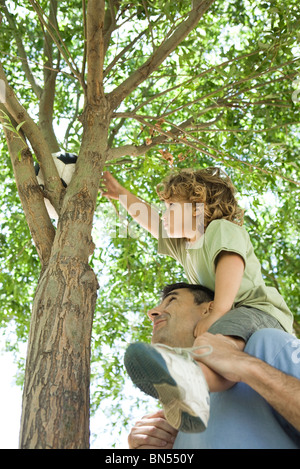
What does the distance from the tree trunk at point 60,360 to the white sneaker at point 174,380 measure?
0.29 metres

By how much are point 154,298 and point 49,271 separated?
12.5 feet

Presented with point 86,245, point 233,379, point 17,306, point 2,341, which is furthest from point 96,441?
point 233,379

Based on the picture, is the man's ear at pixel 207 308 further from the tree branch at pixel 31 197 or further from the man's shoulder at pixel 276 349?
the tree branch at pixel 31 197

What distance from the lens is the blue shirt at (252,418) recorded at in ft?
6.29

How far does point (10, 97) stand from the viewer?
117 inches

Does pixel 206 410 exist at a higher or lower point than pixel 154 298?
lower

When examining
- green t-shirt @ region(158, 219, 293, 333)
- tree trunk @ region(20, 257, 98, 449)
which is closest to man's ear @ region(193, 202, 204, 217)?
green t-shirt @ region(158, 219, 293, 333)

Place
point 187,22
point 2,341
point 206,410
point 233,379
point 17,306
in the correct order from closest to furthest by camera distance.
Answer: point 206,410
point 233,379
point 187,22
point 17,306
point 2,341

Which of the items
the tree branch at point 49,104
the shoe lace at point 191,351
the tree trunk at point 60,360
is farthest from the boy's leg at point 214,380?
the tree branch at point 49,104

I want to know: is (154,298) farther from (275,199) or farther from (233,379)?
(233,379)

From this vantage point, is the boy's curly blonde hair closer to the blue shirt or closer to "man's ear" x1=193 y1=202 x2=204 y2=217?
"man's ear" x1=193 y1=202 x2=204 y2=217

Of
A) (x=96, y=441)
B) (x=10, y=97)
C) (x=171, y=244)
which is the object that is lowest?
(x=96, y=441)

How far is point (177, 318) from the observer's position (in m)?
2.60

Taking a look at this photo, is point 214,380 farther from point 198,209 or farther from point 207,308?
point 198,209
